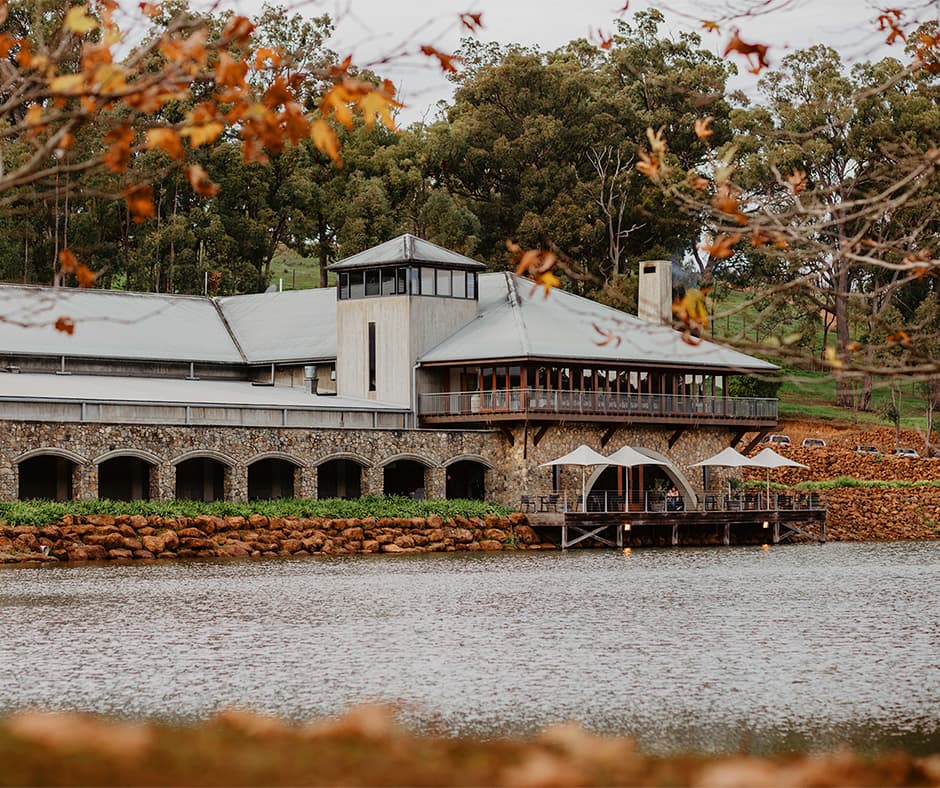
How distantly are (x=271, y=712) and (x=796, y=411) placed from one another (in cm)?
5677

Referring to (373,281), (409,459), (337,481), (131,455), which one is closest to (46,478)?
(131,455)

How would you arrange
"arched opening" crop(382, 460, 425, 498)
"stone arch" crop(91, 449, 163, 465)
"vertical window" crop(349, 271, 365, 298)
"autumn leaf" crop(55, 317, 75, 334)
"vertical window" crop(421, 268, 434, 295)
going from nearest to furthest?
"autumn leaf" crop(55, 317, 75, 334)
"stone arch" crop(91, 449, 163, 465)
"vertical window" crop(421, 268, 434, 295)
"arched opening" crop(382, 460, 425, 498)
"vertical window" crop(349, 271, 365, 298)

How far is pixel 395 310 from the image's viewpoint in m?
48.9

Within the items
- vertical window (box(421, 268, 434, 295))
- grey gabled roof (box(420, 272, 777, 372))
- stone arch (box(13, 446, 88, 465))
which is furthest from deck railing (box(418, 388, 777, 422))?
stone arch (box(13, 446, 88, 465))

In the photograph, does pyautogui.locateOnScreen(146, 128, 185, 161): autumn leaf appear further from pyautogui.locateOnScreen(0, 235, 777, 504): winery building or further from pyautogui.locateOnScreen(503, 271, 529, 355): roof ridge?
pyautogui.locateOnScreen(503, 271, 529, 355): roof ridge

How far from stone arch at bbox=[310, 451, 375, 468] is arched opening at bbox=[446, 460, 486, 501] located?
202 inches

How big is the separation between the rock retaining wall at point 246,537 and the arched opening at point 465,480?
211 inches

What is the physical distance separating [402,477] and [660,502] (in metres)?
7.70

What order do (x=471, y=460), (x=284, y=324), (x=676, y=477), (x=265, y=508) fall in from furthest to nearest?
1. (x=284, y=324)
2. (x=676, y=477)
3. (x=471, y=460)
4. (x=265, y=508)

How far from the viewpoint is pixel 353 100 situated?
7.88 metres

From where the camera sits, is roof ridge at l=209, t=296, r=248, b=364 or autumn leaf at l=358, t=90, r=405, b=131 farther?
roof ridge at l=209, t=296, r=248, b=364

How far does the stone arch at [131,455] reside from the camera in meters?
40.0

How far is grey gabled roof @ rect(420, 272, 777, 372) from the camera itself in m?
47.1

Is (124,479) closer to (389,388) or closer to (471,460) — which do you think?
(389,388)
